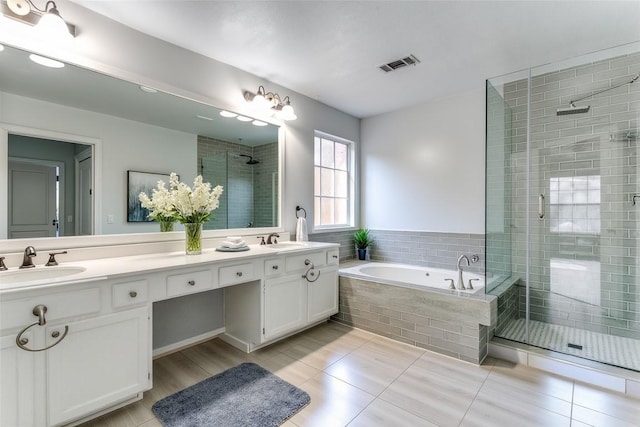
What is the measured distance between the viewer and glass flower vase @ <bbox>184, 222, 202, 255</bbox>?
2273 millimetres

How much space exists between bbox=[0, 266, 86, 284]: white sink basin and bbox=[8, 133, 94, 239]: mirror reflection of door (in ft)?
0.91

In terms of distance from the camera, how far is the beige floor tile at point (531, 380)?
6.34 feet

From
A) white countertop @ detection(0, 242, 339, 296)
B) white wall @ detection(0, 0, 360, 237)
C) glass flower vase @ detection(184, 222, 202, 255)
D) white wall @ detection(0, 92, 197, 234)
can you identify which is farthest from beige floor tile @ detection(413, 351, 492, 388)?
white wall @ detection(0, 92, 197, 234)

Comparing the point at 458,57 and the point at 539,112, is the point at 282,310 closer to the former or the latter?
the point at 458,57

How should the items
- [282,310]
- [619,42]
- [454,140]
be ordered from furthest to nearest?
[454,140], [282,310], [619,42]

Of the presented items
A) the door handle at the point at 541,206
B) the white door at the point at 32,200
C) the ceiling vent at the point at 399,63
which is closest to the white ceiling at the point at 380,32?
the ceiling vent at the point at 399,63

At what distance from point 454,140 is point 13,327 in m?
3.93

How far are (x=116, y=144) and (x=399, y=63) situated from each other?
96.6 inches

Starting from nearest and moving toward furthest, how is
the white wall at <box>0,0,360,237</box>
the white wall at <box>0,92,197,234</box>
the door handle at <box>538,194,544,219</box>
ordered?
the white wall at <box>0,92,197,234</box>, the white wall at <box>0,0,360,237</box>, the door handle at <box>538,194,544,219</box>

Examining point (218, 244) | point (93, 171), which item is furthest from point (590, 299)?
point (93, 171)

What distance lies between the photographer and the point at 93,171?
2014 mm

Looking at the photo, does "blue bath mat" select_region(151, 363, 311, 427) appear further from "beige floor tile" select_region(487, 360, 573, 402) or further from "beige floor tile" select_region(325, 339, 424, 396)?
"beige floor tile" select_region(487, 360, 573, 402)

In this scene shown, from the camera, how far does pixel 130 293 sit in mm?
1647

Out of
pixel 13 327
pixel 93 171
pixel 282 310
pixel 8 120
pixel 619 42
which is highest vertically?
pixel 619 42
